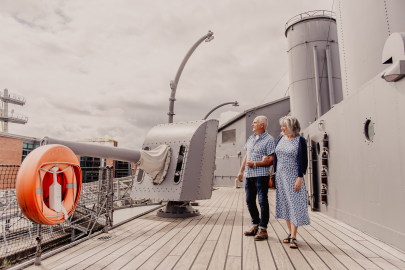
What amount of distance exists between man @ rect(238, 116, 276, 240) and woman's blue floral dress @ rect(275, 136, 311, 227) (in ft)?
0.68

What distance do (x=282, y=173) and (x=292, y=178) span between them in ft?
0.48

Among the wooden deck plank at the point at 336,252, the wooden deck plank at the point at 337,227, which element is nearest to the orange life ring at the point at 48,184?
the wooden deck plank at the point at 336,252

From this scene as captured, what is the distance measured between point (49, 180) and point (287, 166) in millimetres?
2773

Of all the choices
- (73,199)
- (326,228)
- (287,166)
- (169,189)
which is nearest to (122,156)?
(169,189)

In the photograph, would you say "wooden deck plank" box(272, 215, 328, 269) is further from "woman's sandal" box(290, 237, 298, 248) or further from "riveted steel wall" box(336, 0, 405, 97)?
"riveted steel wall" box(336, 0, 405, 97)

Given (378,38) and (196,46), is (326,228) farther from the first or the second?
(196,46)

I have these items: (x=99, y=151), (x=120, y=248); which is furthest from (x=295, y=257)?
(x=99, y=151)

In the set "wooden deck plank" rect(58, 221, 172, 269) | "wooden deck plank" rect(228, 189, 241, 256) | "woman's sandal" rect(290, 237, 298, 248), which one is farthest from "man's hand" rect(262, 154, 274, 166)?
"wooden deck plank" rect(58, 221, 172, 269)

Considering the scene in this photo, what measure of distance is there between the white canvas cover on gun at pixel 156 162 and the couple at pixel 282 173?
85.3 inches

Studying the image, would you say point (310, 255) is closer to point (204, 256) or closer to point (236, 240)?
point (236, 240)

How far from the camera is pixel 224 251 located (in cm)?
318

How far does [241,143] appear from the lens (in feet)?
62.6

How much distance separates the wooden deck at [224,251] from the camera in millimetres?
2689

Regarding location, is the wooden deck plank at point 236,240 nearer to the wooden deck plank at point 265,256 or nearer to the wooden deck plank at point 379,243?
the wooden deck plank at point 265,256
